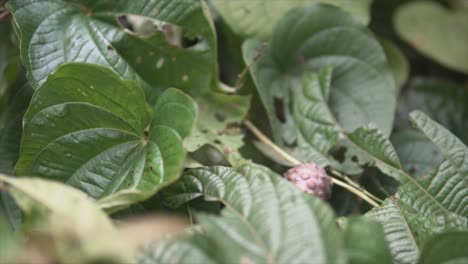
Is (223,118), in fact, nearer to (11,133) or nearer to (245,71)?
(245,71)

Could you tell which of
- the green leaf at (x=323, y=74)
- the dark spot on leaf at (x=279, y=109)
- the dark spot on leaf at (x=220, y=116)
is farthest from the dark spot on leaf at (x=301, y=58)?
the dark spot on leaf at (x=220, y=116)

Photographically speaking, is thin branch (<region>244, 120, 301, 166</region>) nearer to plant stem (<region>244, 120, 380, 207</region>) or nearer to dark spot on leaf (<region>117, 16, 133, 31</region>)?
plant stem (<region>244, 120, 380, 207</region>)

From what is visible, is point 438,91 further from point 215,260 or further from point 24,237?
point 24,237

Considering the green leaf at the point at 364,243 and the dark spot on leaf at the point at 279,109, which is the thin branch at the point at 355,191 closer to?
the dark spot on leaf at the point at 279,109

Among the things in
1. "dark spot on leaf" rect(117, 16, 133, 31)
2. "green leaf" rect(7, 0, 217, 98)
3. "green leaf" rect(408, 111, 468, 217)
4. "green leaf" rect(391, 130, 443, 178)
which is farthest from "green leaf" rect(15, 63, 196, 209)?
"green leaf" rect(391, 130, 443, 178)

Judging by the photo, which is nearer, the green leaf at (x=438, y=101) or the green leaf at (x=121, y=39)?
the green leaf at (x=121, y=39)

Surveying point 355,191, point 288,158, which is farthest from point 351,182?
point 288,158

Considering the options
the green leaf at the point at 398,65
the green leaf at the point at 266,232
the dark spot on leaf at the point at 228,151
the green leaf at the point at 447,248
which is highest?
the green leaf at the point at 266,232

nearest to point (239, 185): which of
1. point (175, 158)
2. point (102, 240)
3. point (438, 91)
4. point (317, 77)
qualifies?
point (175, 158)
